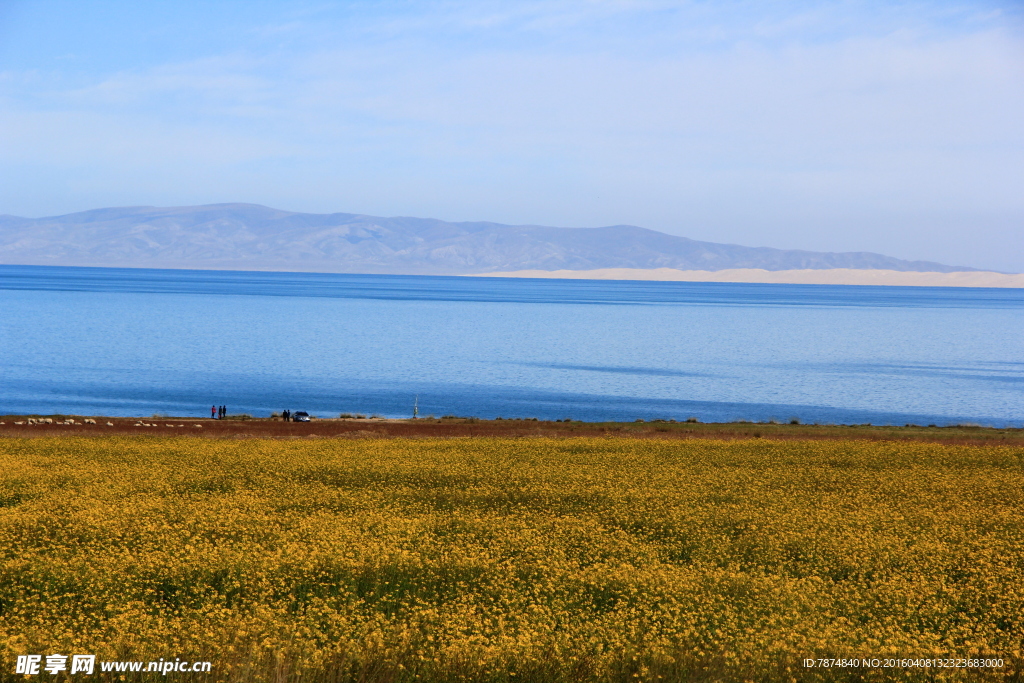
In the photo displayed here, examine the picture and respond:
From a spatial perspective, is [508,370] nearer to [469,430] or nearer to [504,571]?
[469,430]

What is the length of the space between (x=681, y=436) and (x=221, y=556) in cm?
2812

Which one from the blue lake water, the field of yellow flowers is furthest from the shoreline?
the blue lake water

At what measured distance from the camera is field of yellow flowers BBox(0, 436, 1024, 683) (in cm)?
1095

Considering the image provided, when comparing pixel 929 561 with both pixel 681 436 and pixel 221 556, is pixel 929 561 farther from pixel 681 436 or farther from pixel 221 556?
pixel 681 436

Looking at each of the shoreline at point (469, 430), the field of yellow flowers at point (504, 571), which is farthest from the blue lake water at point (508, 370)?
the field of yellow flowers at point (504, 571)

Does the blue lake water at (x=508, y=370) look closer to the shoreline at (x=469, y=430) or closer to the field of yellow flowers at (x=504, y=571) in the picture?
the shoreline at (x=469, y=430)

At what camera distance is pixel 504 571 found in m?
14.3

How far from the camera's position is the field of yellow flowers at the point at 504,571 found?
10953 mm

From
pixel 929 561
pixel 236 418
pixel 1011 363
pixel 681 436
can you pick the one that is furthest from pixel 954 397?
pixel 929 561

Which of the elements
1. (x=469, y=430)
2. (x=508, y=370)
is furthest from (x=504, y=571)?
(x=508, y=370)

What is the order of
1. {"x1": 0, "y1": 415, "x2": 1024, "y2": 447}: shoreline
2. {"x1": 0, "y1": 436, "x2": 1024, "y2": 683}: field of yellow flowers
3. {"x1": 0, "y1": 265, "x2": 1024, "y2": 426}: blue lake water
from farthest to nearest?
{"x1": 0, "y1": 265, "x2": 1024, "y2": 426}: blue lake water, {"x1": 0, "y1": 415, "x2": 1024, "y2": 447}: shoreline, {"x1": 0, "y1": 436, "x2": 1024, "y2": 683}: field of yellow flowers

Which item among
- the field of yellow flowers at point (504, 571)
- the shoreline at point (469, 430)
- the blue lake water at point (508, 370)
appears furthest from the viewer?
the blue lake water at point (508, 370)

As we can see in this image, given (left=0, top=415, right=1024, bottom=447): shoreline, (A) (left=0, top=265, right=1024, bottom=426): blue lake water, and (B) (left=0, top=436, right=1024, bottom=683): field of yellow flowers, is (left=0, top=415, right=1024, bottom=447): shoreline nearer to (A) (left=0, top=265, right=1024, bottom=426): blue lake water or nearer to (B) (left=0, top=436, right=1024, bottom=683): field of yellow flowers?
(B) (left=0, top=436, right=1024, bottom=683): field of yellow flowers

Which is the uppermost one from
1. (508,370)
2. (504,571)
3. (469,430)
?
(504,571)
